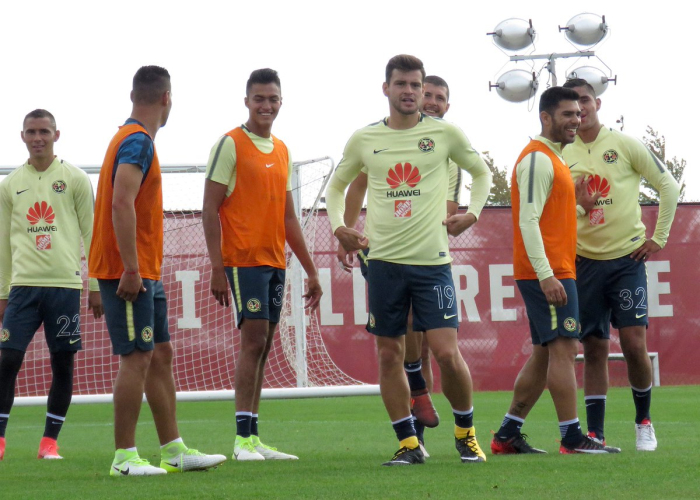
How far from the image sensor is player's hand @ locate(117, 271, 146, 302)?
5082mm

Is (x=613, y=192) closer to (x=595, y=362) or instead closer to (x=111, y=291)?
(x=595, y=362)

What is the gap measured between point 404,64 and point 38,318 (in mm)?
3010

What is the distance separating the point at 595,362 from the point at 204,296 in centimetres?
785

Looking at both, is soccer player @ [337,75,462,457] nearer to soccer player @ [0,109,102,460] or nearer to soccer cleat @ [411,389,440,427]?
soccer cleat @ [411,389,440,427]

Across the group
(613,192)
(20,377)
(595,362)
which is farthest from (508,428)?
(20,377)

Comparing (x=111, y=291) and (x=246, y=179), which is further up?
(x=246, y=179)

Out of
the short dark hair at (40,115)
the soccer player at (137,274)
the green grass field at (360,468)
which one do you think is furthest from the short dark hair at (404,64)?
the short dark hair at (40,115)

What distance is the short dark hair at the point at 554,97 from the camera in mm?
6090

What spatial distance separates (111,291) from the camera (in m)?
5.24

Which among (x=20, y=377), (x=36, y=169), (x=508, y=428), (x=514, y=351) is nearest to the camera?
(x=508, y=428)

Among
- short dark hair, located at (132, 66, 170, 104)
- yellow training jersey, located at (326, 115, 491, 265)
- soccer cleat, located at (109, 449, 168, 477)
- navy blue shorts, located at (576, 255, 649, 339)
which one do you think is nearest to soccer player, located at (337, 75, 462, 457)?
yellow training jersey, located at (326, 115, 491, 265)

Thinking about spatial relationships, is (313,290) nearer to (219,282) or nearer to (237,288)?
(237,288)

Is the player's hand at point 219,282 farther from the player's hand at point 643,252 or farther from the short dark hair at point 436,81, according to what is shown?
the player's hand at point 643,252

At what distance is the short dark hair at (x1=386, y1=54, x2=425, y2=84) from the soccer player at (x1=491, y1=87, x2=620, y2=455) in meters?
0.84
